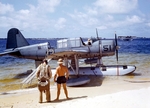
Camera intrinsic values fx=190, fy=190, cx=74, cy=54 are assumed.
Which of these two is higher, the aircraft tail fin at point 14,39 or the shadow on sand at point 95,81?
the aircraft tail fin at point 14,39

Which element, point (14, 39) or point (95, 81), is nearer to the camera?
point (95, 81)

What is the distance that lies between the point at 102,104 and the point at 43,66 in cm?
255

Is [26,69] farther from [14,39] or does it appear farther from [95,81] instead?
[95,81]

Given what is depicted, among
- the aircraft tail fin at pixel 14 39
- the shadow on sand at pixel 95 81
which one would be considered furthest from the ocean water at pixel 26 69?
the aircraft tail fin at pixel 14 39

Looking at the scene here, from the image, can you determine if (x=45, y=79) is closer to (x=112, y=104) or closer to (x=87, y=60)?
(x=112, y=104)

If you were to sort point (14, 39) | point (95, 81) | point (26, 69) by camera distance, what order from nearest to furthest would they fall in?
point (95, 81) < point (14, 39) < point (26, 69)

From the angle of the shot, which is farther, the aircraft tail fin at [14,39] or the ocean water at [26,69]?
the aircraft tail fin at [14,39]

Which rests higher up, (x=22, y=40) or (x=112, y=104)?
(x=22, y=40)

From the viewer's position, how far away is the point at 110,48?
13977mm

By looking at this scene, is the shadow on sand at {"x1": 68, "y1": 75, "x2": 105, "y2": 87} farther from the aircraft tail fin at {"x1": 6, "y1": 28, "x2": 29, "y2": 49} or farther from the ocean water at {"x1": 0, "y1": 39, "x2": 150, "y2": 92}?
the aircraft tail fin at {"x1": 6, "y1": 28, "x2": 29, "y2": 49}

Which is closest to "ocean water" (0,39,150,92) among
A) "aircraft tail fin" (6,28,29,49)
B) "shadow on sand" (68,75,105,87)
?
"shadow on sand" (68,75,105,87)

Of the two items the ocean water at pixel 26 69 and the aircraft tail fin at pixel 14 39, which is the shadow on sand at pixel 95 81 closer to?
the ocean water at pixel 26 69

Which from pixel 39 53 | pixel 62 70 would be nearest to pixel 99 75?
pixel 39 53

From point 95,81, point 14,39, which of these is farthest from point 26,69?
→ point 95,81
